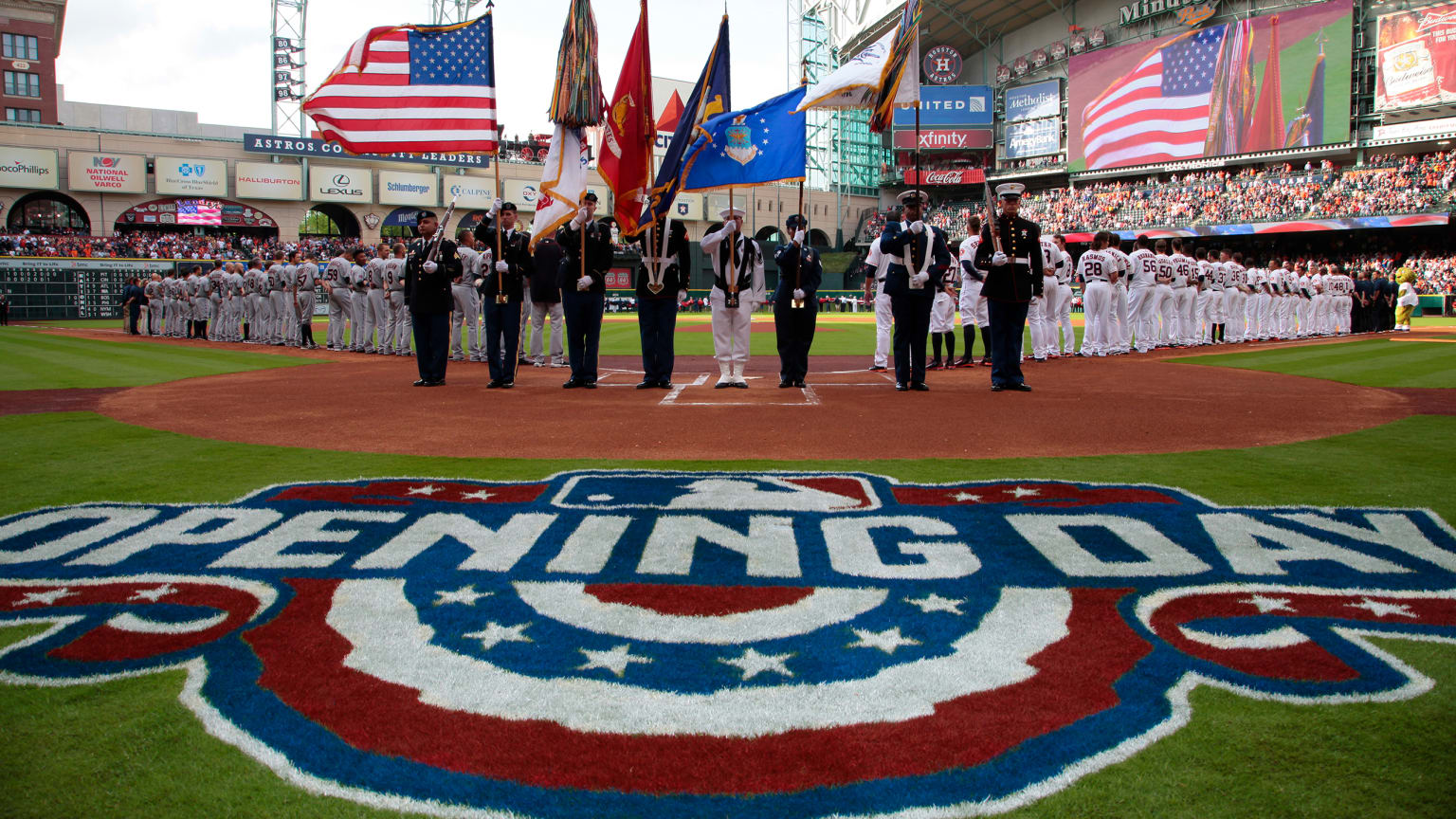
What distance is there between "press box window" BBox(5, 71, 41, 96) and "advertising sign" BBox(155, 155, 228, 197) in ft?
78.8

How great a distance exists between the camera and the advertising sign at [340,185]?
55750 mm

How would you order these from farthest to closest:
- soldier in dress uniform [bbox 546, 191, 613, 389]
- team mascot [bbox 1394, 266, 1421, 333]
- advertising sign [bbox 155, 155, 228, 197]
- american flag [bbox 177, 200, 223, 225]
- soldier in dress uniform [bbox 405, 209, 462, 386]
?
1. american flag [bbox 177, 200, 223, 225]
2. advertising sign [bbox 155, 155, 228, 197]
3. team mascot [bbox 1394, 266, 1421, 333]
4. soldier in dress uniform [bbox 405, 209, 462, 386]
5. soldier in dress uniform [bbox 546, 191, 613, 389]

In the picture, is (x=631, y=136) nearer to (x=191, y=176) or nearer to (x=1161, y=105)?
(x=1161, y=105)

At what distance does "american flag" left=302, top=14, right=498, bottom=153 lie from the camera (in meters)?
10.5

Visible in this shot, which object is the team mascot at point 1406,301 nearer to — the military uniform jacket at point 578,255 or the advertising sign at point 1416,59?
the advertising sign at point 1416,59

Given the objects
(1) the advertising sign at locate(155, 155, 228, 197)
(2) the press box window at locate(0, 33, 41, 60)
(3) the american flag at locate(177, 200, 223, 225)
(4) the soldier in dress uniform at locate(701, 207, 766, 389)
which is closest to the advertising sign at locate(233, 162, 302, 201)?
(1) the advertising sign at locate(155, 155, 228, 197)

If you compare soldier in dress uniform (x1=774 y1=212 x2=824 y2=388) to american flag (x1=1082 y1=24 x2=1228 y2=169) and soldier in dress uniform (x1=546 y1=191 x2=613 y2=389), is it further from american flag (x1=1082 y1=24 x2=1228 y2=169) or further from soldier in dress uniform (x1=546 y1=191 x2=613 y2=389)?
american flag (x1=1082 y1=24 x2=1228 y2=169)

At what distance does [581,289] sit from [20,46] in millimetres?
78194

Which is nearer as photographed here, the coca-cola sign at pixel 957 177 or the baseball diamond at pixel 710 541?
the baseball diamond at pixel 710 541

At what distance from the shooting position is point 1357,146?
4381 cm

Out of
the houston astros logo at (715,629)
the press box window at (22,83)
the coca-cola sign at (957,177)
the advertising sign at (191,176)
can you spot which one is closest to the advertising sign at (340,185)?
the advertising sign at (191,176)

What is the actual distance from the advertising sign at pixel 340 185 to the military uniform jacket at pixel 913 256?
177 ft

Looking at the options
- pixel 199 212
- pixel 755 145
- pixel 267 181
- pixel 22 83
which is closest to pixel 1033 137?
pixel 267 181

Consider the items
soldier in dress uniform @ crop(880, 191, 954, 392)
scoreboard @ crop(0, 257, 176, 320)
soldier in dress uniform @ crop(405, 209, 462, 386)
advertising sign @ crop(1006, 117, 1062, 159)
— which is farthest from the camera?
advertising sign @ crop(1006, 117, 1062, 159)
